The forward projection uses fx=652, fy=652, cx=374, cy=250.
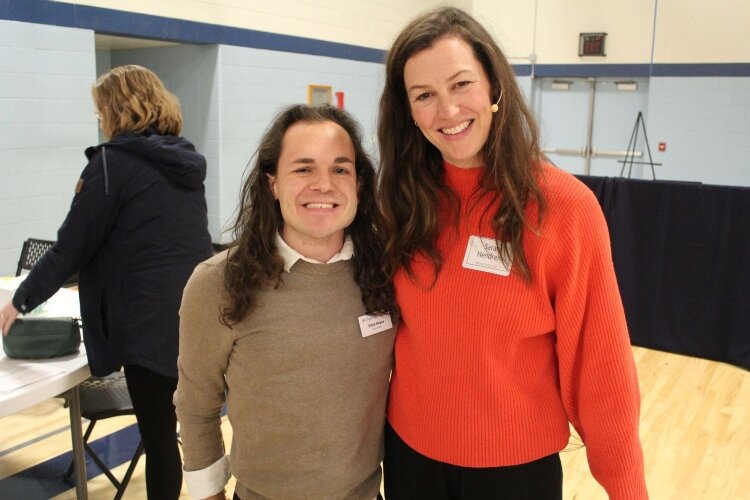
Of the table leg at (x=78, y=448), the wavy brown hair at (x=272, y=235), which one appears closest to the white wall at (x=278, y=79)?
Result: the wavy brown hair at (x=272, y=235)

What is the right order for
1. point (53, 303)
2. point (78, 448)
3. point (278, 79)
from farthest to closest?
1. point (278, 79)
2. point (53, 303)
3. point (78, 448)

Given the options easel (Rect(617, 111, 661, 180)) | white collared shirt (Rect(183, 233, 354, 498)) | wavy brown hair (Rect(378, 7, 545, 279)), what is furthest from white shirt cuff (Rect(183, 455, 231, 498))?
easel (Rect(617, 111, 661, 180))

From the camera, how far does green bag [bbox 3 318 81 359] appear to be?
6.98 ft

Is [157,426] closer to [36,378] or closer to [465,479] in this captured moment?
[36,378]

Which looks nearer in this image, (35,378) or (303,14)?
(35,378)

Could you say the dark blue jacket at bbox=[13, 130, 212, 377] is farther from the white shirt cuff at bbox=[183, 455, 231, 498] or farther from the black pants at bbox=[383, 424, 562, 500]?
the black pants at bbox=[383, 424, 562, 500]

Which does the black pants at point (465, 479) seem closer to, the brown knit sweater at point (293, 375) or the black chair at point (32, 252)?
the brown knit sweater at point (293, 375)

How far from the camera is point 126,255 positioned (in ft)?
7.19

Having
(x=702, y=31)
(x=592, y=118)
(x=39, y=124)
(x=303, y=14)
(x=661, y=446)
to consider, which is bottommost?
(x=661, y=446)

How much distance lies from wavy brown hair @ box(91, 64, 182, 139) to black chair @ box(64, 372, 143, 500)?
3.32ft

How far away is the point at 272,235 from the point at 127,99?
3.67ft

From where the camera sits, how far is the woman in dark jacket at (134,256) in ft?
6.92

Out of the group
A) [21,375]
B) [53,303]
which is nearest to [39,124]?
[53,303]

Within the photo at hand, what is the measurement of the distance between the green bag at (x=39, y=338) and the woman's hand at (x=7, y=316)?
0.06ft
